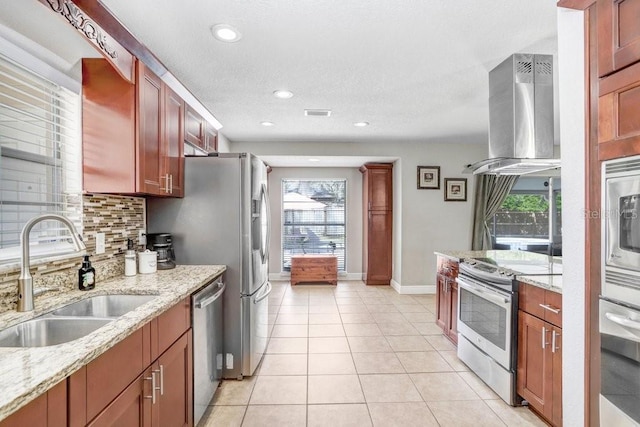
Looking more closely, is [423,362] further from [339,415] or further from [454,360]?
[339,415]

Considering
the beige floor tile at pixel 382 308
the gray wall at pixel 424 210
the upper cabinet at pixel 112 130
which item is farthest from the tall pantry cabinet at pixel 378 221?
the upper cabinet at pixel 112 130

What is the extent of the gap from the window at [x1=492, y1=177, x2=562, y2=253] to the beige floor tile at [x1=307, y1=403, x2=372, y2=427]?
16.0 feet

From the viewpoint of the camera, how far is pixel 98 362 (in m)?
1.06

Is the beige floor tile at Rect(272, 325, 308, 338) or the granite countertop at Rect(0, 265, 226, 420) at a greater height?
the granite countertop at Rect(0, 265, 226, 420)

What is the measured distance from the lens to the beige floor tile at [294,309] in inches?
167

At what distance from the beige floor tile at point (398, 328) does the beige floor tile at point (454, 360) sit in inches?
19.8

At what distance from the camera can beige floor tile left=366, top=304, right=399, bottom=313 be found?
4.27 m

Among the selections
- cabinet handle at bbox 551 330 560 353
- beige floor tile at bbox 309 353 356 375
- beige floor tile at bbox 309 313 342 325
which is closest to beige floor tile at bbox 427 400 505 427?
cabinet handle at bbox 551 330 560 353

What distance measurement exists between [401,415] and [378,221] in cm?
380

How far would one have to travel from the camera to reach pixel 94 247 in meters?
2.00

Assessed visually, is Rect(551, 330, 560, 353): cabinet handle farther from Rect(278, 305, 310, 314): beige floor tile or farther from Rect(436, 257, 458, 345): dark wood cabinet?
Rect(278, 305, 310, 314): beige floor tile

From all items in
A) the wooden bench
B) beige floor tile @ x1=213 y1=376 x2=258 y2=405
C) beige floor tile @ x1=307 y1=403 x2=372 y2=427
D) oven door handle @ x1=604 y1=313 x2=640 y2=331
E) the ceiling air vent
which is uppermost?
the ceiling air vent

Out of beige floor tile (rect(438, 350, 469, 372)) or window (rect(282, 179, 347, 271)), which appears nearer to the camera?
beige floor tile (rect(438, 350, 469, 372))

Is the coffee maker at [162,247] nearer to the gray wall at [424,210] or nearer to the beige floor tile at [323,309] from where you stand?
the beige floor tile at [323,309]
